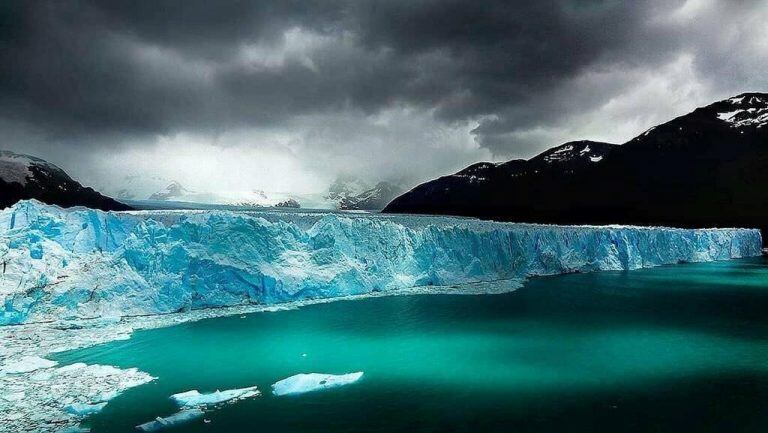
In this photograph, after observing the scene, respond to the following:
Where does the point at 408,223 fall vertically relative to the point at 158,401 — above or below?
above

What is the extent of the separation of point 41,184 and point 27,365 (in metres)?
68.5

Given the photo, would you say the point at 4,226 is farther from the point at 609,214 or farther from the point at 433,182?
the point at 433,182

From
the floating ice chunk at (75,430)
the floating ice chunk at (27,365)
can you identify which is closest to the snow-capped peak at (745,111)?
the floating ice chunk at (27,365)

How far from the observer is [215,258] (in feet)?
71.7

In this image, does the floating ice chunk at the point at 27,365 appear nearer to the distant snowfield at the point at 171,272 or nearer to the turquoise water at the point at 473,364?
the distant snowfield at the point at 171,272

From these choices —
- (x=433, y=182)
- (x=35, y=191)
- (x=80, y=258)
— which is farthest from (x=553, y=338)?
(x=433, y=182)

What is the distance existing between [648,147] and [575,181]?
18651mm

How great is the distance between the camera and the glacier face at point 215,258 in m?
18.5

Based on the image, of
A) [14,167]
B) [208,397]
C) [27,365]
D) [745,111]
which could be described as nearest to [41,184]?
[14,167]

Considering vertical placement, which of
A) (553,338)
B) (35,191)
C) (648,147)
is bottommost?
(553,338)

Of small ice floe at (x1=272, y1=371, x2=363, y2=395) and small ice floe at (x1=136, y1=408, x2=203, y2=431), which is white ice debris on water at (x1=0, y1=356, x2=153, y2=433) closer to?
small ice floe at (x1=136, y1=408, x2=203, y2=431)

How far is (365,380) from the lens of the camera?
1258 cm

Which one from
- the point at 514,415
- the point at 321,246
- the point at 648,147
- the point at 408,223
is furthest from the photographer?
the point at 648,147

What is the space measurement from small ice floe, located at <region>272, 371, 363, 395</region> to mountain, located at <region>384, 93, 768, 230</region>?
75.8 meters
